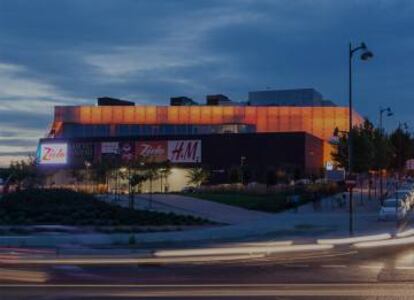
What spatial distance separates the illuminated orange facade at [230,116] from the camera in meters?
119

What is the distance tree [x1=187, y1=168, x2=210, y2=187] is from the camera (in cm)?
8744

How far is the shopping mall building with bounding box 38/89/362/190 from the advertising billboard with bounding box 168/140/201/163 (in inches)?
4.7

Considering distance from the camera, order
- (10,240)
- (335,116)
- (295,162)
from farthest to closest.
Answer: (335,116)
(295,162)
(10,240)

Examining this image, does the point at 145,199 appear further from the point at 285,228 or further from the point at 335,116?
the point at 335,116

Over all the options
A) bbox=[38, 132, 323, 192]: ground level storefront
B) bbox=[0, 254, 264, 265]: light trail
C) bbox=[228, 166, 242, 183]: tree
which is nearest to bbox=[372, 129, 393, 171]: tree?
bbox=[38, 132, 323, 192]: ground level storefront

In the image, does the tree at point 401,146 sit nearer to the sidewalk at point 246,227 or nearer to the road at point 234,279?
the sidewalk at point 246,227

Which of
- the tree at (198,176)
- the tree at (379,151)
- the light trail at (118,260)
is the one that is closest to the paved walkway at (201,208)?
the light trail at (118,260)

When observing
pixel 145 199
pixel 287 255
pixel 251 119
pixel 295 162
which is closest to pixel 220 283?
pixel 287 255

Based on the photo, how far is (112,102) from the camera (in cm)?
13138

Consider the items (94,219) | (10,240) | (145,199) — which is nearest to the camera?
(10,240)

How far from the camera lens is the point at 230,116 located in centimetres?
11875

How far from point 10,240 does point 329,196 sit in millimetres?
47186

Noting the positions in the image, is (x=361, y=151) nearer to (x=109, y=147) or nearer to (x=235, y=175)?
(x=235, y=175)

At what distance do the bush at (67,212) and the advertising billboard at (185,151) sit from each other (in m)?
52.6
